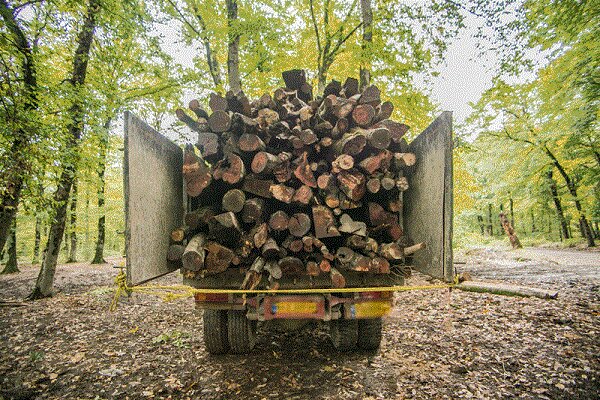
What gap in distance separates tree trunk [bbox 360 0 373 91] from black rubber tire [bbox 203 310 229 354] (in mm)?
5544

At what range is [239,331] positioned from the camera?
297 cm

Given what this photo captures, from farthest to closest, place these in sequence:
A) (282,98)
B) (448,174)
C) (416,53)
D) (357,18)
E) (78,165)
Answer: (357,18) < (416,53) < (78,165) < (282,98) < (448,174)

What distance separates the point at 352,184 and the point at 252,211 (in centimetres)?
95

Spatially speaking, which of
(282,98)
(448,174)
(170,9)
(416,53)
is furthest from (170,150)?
(170,9)

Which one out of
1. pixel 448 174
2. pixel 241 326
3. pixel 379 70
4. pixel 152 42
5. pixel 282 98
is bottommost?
pixel 241 326

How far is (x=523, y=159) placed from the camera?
43.2ft

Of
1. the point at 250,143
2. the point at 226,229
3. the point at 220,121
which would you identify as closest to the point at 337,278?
the point at 226,229

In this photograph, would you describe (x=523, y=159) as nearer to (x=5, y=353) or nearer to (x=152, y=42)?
(x=152, y=42)

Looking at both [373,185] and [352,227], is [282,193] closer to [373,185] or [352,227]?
[352,227]

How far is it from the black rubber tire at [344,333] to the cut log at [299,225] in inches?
43.8

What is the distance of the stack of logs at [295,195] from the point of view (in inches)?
99.9

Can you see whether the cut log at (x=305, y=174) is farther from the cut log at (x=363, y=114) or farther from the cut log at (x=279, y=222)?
the cut log at (x=363, y=114)

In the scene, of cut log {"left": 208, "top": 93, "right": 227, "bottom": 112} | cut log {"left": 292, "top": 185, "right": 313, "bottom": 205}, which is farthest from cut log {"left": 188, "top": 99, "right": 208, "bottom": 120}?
cut log {"left": 292, "top": 185, "right": 313, "bottom": 205}

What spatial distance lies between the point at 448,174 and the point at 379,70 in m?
5.30
